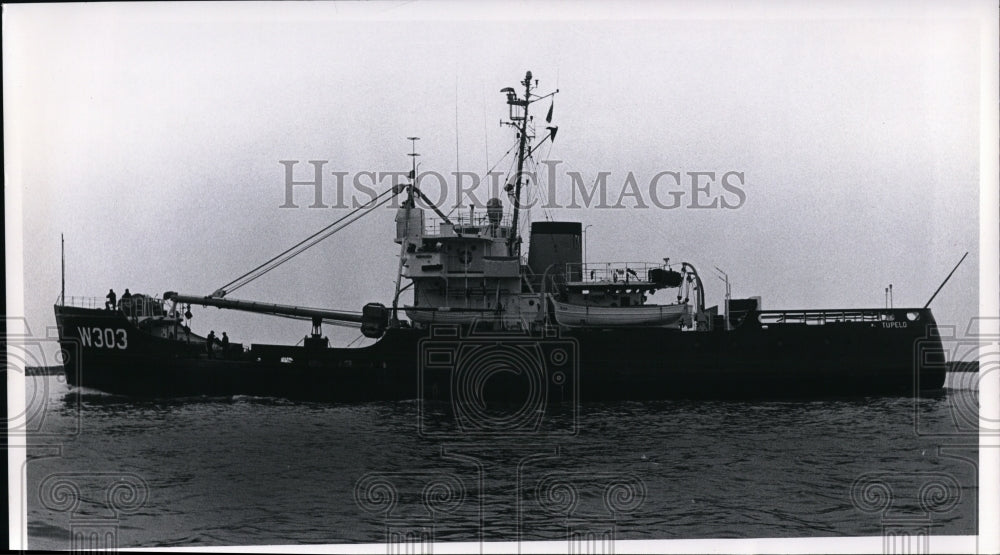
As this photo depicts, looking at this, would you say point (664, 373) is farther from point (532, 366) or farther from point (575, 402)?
point (532, 366)

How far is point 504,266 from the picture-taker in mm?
18531

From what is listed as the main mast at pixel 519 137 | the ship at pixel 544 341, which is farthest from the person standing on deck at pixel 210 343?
the main mast at pixel 519 137

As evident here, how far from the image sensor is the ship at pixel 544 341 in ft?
57.7

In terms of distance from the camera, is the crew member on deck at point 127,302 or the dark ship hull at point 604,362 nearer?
the crew member on deck at point 127,302

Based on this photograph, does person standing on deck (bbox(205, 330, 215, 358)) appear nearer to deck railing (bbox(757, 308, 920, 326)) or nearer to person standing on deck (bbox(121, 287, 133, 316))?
person standing on deck (bbox(121, 287, 133, 316))

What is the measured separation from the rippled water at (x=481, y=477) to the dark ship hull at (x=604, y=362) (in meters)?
2.23

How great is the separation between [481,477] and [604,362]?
660 cm

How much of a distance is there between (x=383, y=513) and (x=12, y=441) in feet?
13.3

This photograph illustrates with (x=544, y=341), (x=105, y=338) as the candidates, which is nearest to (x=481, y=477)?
(x=544, y=341)

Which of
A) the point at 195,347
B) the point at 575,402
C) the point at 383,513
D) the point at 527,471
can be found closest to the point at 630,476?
the point at 527,471

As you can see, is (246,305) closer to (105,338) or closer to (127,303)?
(127,303)

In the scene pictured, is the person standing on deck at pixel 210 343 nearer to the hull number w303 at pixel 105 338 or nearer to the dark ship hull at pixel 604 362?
the dark ship hull at pixel 604 362

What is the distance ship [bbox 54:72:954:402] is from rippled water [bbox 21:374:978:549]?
2260 millimetres

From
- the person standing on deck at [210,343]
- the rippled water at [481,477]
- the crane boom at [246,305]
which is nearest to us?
the rippled water at [481,477]
